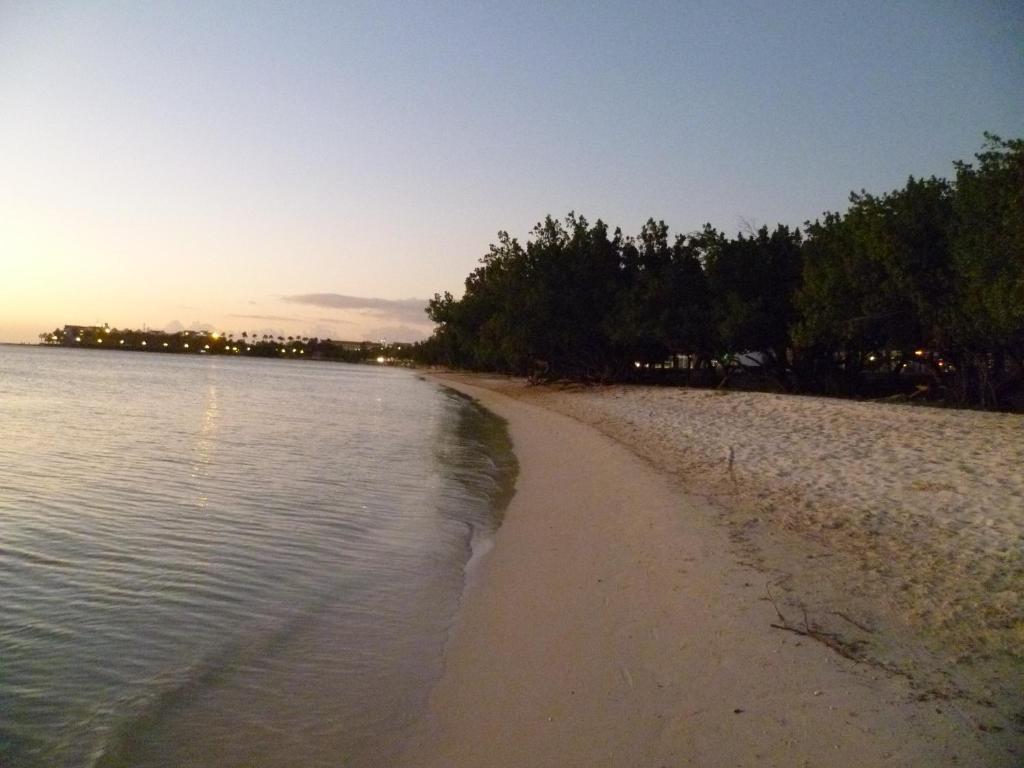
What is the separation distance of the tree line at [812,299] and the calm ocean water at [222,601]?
1527 cm

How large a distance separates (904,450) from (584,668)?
11.2m

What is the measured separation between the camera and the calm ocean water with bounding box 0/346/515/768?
17.4 ft

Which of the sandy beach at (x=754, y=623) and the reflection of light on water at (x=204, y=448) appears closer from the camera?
the sandy beach at (x=754, y=623)

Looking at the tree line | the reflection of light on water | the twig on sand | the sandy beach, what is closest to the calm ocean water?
the reflection of light on water

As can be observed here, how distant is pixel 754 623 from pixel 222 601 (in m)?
5.15

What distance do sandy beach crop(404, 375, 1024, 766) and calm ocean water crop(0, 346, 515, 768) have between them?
0.65m

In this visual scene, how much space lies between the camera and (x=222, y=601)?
803 cm

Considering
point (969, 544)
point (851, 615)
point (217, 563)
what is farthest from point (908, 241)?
point (217, 563)

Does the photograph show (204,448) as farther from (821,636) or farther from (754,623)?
(821,636)

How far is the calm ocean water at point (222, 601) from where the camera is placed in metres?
5.32

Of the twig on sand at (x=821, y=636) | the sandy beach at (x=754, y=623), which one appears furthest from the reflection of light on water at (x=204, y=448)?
the twig on sand at (x=821, y=636)

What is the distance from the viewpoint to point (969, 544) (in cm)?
862

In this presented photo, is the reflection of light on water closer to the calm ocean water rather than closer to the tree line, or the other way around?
the calm ocean water

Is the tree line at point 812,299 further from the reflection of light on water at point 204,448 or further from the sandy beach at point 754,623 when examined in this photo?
the reflection of light on water at point 204,448
